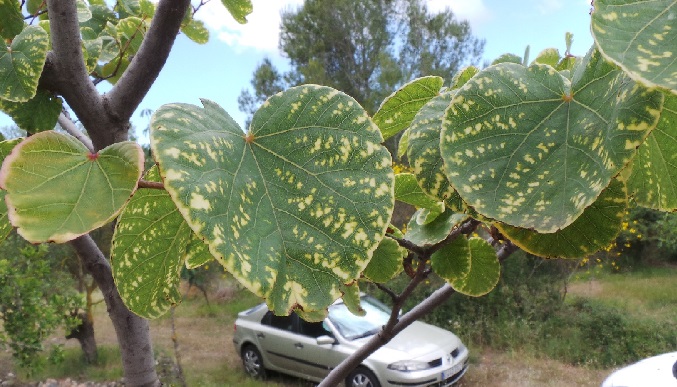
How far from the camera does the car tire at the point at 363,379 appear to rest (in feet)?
18.4

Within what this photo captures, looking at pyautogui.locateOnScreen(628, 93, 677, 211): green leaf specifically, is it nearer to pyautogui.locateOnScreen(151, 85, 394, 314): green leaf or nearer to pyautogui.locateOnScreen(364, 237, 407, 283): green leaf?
pyautogui.locateOnScreen(151, 85, 394, 314): green leaf

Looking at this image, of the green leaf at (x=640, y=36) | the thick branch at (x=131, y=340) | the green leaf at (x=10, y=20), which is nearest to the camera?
the green leaf at (x=640, y=36)

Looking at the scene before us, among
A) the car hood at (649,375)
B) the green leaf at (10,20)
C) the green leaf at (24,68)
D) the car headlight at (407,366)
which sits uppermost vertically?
the green leaf at (10,20)

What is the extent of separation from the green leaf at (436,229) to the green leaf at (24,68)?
64 centimetres

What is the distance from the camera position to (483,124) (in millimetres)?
431

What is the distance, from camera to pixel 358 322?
20.0 ft

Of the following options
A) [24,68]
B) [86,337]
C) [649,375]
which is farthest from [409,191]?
[86,337]

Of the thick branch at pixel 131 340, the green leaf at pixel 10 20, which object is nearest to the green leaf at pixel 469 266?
the thick branch at pixel 131 340

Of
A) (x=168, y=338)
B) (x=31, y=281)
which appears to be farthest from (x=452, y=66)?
(x=31, y=281)

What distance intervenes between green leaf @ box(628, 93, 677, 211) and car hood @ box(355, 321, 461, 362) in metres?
5.09

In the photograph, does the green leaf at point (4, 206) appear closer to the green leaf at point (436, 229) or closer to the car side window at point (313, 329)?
the green leaf at point (436, 229)

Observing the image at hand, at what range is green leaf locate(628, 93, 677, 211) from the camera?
0.47 meters

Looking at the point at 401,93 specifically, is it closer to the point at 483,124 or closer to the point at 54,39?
the point at 483,124

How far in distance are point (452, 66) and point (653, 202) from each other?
1515 cm
